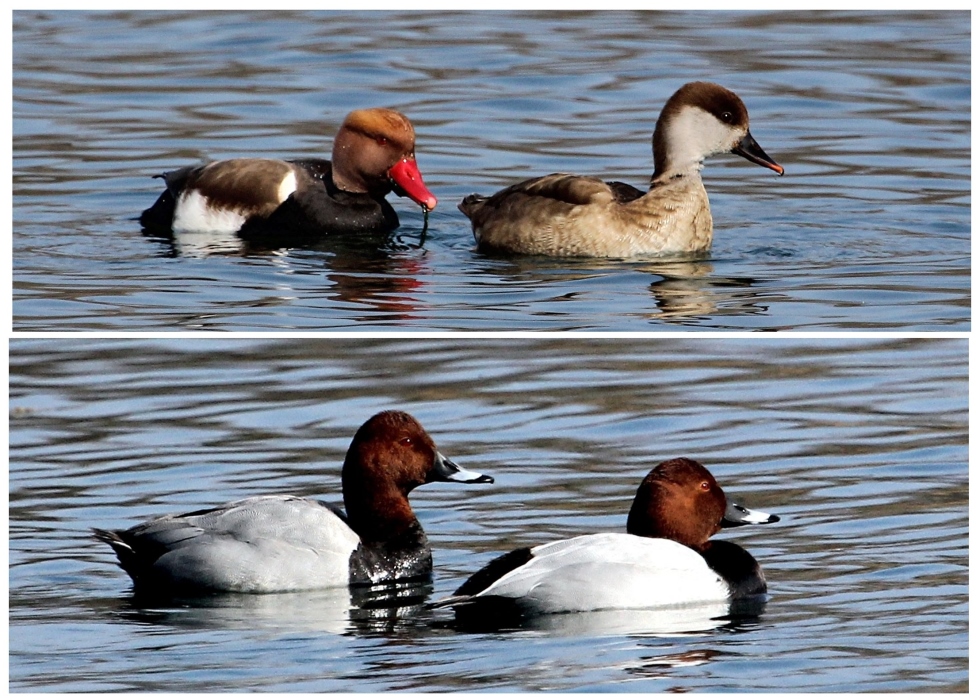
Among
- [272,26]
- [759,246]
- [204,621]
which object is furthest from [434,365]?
[272,26]

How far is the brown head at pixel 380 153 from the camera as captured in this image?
8523mm

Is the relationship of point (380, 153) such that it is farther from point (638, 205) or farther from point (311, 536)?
point (311, 536)

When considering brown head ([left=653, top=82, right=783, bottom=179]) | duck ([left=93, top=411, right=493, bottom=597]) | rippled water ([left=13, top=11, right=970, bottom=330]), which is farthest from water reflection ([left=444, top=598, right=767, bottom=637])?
brown head ([left=653, top=82, right=783, bottom=179])

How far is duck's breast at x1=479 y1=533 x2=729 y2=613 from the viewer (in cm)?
598

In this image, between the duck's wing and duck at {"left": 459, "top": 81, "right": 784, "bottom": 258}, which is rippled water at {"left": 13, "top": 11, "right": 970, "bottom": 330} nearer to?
duck at {"left": 459, "top": 81, "right": 784, "bottom": 258}

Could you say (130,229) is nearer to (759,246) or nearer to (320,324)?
(320,324)

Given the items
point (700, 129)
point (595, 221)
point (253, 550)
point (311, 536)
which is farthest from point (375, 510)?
point (700, 129)

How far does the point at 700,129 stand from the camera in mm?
8328

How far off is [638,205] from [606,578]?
8.54ft

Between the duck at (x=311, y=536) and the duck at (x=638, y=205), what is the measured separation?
170cm

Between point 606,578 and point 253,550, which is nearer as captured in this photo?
point 606,578

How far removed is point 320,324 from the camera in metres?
7.23

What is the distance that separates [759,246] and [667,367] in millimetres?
1132

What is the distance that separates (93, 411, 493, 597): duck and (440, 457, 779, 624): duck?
23.8 inches
